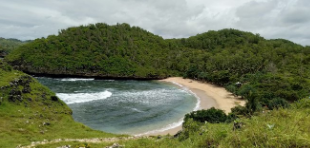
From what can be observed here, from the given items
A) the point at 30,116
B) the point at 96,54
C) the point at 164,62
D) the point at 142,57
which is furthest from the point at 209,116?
the point at 96,54

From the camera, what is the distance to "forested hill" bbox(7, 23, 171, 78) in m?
92.2

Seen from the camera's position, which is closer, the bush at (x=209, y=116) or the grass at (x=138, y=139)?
the grass at (x=138, y=139)

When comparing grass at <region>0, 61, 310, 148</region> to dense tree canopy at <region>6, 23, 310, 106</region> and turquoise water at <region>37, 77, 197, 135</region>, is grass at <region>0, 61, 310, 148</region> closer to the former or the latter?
turquoise water at <region>37, 77, 197, 135</region>

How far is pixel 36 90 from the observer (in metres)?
33.5

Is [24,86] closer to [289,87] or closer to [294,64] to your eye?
[289,87]

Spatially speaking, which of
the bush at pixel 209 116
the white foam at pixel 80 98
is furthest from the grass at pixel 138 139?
the bush at pixel 209 116

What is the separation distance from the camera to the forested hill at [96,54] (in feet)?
302

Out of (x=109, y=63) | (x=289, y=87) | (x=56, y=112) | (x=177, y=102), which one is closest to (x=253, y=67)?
(x=289, y=87)

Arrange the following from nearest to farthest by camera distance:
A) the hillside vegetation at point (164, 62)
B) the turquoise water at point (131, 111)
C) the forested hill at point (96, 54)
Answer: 1. the turquoise water at point (131, 111)
2. the hillside vegetation at point (164, 62)
3. the forested hill at point (96, 54)

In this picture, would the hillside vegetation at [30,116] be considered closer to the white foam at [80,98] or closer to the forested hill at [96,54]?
the white foam at [80,98]

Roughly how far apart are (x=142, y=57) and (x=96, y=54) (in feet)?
78.9

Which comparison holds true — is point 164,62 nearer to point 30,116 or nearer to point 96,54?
point 96,54

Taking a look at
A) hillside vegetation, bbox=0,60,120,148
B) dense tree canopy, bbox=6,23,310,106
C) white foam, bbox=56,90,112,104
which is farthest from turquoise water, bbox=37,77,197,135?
dense tree canopy, bbox=6,23,310,106

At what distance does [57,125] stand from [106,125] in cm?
756
